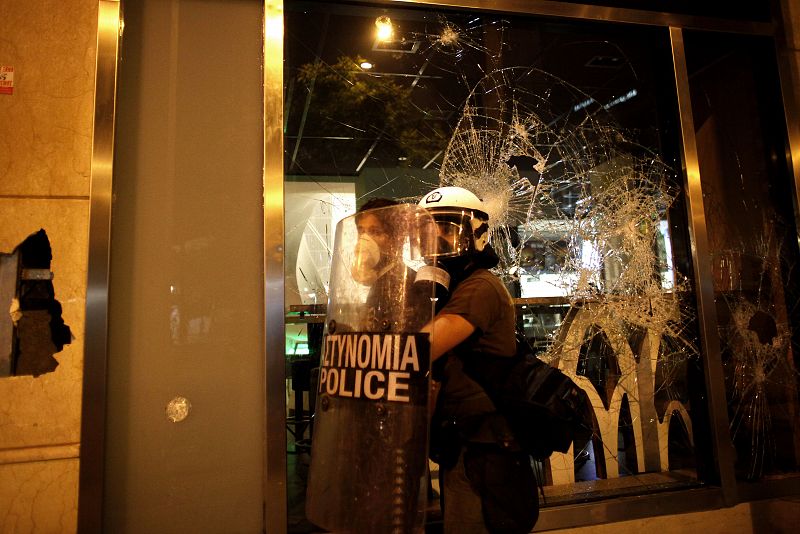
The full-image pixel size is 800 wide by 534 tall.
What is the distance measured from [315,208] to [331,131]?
1.71ft

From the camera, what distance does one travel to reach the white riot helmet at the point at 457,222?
2213 millimetres

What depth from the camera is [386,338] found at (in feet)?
5.89

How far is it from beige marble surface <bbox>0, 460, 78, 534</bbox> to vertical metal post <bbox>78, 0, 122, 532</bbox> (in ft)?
0.16

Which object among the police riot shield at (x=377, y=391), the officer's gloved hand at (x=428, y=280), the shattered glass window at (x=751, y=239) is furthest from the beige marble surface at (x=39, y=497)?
the shattered glass window at (x=751, y=239)

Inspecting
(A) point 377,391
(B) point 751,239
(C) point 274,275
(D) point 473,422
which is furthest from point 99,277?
(B) point 751,239

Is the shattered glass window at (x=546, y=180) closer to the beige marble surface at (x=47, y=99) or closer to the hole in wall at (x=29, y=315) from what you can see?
the beige marble surface at (x=47, y=99)

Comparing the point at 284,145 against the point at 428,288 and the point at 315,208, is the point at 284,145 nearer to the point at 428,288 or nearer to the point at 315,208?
the point at 315,208

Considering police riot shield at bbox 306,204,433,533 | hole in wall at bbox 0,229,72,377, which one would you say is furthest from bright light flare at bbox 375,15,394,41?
hole in wall at bbox 0,229,72,377

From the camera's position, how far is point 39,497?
7.61ft

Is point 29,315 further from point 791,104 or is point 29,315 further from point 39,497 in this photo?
point 791,104

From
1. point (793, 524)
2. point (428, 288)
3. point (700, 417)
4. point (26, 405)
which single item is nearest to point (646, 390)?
point (700, 417)

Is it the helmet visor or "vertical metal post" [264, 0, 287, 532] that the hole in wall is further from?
the helmet visor

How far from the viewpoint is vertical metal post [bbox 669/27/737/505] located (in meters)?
3.14

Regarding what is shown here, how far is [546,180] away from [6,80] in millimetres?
3001
